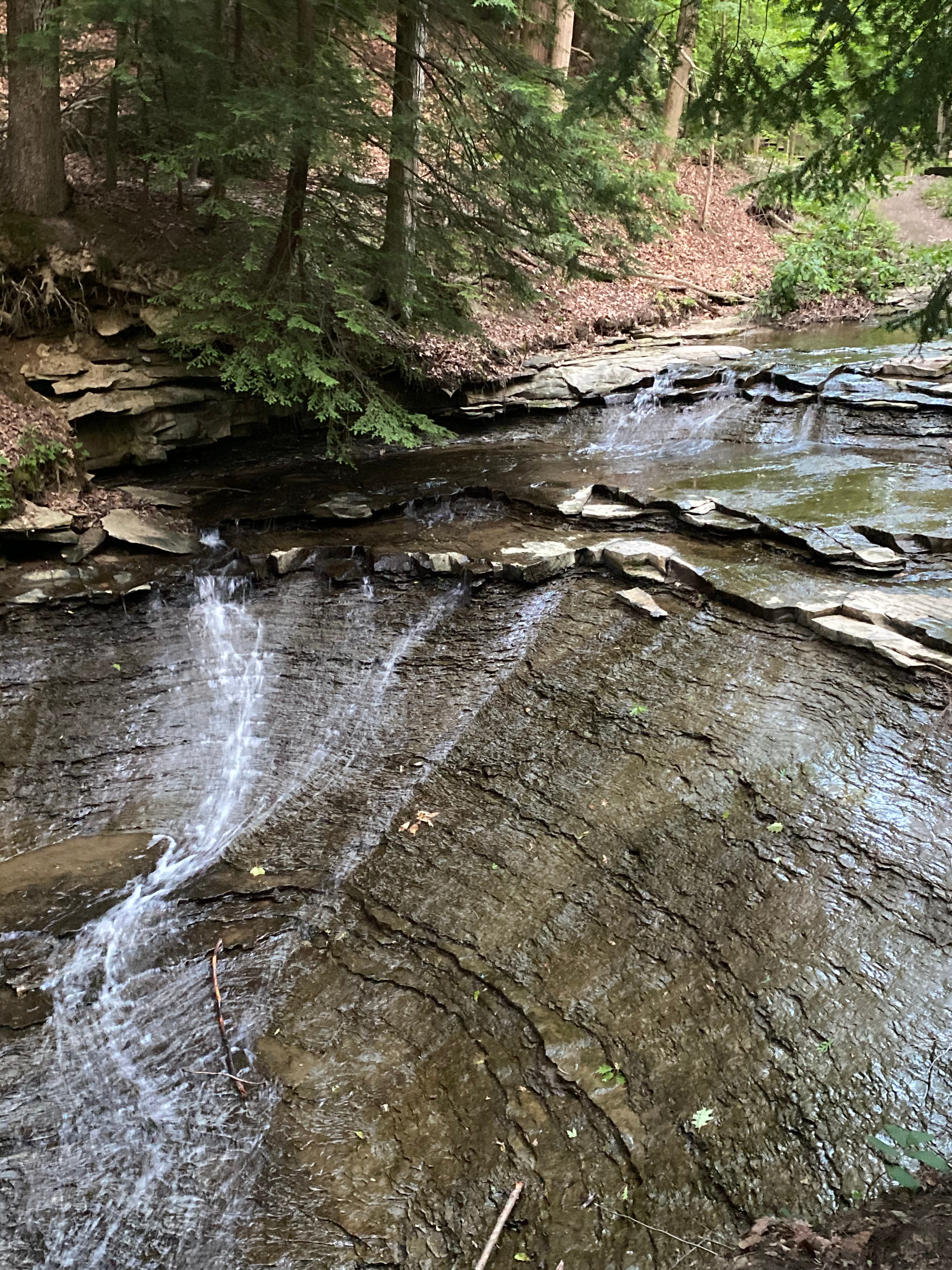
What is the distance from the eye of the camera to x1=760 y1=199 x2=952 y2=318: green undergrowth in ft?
54.0

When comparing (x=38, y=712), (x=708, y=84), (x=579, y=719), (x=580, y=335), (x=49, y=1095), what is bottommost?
(x=49, y=1095)

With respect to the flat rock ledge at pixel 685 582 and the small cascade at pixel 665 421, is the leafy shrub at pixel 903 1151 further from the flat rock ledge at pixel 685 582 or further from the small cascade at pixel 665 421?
the small cascade at pixel 665 421

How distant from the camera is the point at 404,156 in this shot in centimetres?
824

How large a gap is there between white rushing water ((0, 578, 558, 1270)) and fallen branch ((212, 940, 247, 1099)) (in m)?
0.03

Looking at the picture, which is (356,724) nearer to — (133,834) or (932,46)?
(133,834)

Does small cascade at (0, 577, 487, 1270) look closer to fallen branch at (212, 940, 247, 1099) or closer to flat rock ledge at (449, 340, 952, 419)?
fallen branch at (212, 940, 247, 1099)

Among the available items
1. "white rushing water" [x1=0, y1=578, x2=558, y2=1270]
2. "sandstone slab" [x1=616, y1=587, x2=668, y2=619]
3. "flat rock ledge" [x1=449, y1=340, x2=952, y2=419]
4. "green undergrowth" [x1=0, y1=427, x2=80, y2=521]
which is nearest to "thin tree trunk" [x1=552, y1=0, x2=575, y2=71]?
"flat rock ledge" [x1=449, y1=340, x2=952, y2=419]

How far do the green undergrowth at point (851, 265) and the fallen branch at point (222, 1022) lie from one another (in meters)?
16.3

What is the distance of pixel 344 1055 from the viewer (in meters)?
3.92

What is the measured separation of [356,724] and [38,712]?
253 centimetres

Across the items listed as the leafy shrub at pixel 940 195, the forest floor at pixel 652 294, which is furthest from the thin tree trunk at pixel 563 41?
the leafy shrub at pixel 940 195

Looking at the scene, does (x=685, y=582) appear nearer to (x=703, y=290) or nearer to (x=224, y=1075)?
(x=224, y=1075)

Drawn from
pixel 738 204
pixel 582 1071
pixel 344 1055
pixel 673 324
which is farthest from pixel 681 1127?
pixel 738 204

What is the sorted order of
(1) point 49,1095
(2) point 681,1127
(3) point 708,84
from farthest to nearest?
(3) point 708,84 → (1) point 49,1095 → (2) point 681,1127
